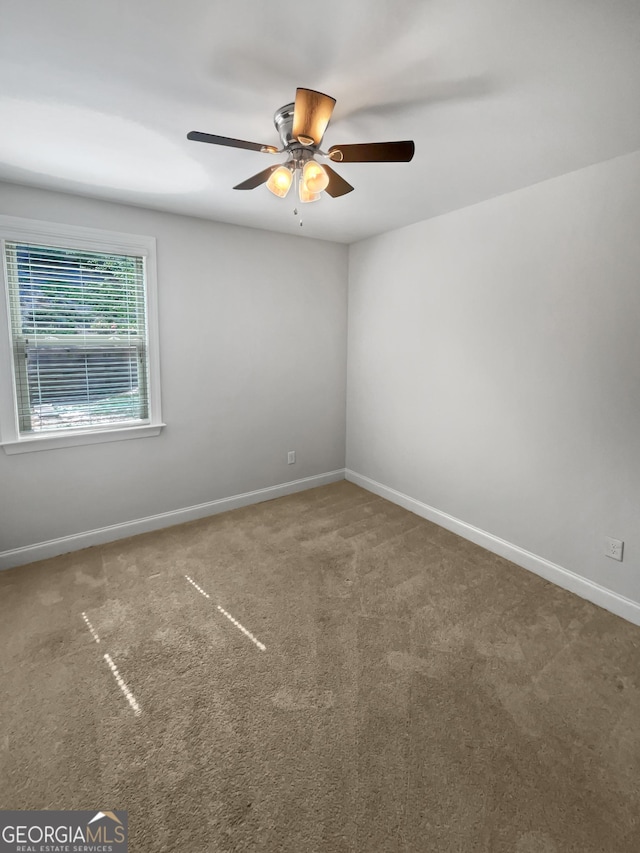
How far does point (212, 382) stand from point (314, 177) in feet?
6.70

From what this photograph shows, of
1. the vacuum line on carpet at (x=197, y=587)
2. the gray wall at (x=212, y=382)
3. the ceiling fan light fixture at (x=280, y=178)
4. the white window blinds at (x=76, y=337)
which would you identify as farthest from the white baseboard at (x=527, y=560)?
the ceiling fan light fixture at (x=280, y=178)

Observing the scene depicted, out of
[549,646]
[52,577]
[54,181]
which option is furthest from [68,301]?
[549,646]

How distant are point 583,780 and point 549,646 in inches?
27.5

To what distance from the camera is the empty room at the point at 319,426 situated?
1.39 meters

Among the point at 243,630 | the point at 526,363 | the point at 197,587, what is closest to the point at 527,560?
the point at 526,363

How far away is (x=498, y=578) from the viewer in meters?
2.72

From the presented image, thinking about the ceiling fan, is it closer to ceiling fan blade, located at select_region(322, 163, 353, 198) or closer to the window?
ceiling fan blade, located at select_region(322, 163, 353, 198)

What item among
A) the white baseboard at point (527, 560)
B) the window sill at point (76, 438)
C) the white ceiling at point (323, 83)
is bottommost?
the white baseboard at point (527, 560)

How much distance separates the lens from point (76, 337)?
9.44 ft

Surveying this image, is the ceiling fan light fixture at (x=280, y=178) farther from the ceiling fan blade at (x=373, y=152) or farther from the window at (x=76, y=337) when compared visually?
the window at (x=76, y=337)

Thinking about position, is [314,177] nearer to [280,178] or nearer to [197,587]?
[280,178]

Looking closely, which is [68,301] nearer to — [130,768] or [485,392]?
[130,768]

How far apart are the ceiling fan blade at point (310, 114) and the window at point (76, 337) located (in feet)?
6.20

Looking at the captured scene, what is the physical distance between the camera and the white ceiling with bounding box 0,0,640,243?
128cm
